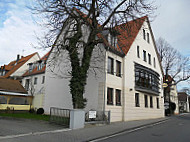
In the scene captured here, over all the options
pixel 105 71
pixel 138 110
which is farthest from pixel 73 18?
pixel 138 110

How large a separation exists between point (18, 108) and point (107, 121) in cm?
1602

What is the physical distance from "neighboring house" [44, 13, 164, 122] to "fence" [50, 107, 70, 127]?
11.8 ft

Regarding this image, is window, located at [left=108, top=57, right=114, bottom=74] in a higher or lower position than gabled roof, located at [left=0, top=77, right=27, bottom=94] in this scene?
higher

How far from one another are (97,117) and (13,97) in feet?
54.3

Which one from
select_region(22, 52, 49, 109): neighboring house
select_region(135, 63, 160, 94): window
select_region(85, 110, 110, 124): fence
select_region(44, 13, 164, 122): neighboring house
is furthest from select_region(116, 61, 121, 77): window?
select_region(22, 52, 49, 109): neighboring house

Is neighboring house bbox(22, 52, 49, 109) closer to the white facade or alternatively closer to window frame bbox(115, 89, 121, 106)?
the white facade

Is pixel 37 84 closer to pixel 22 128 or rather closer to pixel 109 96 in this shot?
pixel 109 96

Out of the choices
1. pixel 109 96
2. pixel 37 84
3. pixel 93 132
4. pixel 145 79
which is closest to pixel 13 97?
pixel 37 84

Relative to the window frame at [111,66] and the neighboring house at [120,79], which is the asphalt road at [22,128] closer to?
the neighboring house at [120,79]

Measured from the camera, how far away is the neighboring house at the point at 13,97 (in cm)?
2369

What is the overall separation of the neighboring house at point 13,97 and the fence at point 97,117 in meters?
14.1

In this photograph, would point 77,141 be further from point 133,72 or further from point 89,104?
point 133,72

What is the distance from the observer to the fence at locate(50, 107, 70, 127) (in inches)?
460

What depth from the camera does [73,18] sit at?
13.1 m
